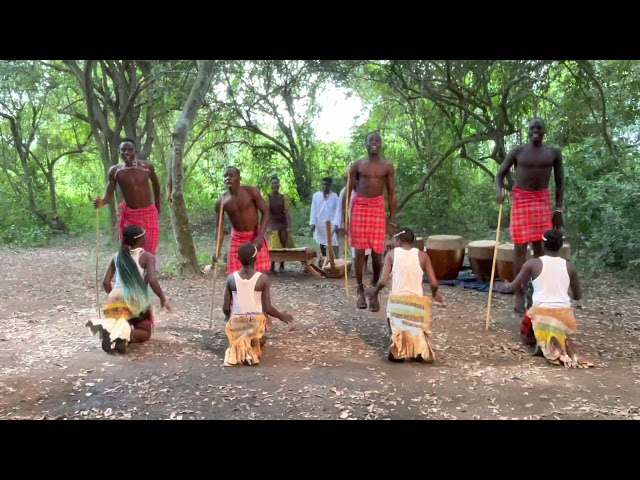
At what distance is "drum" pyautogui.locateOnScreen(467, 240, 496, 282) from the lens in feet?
21.6

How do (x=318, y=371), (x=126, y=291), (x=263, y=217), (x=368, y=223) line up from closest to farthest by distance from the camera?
(x=318, y=371)
(x=126, y=291)
(x=263, y=217)
(x=368, y=223)

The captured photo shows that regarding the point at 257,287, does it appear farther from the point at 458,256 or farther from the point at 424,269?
the point at 458,256

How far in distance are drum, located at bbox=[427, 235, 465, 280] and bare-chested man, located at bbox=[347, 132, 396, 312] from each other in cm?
180

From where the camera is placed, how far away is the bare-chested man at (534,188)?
4.87 meters

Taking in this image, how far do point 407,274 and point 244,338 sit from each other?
4.05ft

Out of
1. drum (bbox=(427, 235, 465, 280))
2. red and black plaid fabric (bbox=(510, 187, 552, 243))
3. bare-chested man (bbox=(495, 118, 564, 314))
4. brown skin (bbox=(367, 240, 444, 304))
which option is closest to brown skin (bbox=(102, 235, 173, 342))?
brown skin (bbox=(367, 240, 444, 304))

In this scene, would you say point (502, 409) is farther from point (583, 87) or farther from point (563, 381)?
point (583, 87)

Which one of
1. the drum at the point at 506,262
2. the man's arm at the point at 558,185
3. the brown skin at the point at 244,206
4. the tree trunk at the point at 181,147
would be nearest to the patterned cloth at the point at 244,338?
the brown skin at the point at 244,206

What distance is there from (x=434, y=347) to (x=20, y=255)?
849 cm

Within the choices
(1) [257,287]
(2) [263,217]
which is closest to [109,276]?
(1) [257,287]

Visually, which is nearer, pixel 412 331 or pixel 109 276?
pixel 412 331

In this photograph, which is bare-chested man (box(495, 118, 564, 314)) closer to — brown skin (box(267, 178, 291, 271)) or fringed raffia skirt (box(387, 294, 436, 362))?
fringed raffia skirt (box(387, 294, 436, 362))

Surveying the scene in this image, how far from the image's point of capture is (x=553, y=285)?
3936mm

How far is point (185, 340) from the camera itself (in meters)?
4.52
